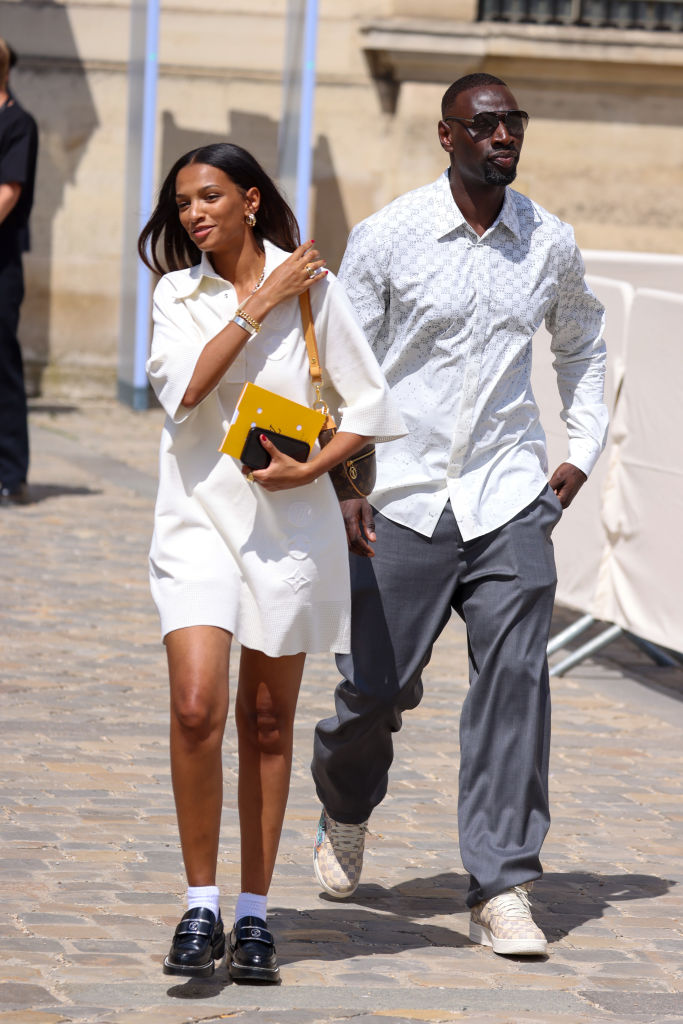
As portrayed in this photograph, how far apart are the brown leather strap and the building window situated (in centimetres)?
1344

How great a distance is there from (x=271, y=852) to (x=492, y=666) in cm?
69

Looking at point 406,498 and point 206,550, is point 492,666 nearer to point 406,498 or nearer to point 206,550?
point 406,498

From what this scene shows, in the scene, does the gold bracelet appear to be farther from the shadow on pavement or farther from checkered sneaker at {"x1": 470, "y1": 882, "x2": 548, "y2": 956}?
the shadow on pavement

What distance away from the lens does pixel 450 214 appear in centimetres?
432

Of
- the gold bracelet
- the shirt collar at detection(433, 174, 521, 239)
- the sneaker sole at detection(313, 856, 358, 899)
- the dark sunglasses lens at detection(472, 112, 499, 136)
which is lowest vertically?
the sneaker sole at detection(313, 856, 358, 899)

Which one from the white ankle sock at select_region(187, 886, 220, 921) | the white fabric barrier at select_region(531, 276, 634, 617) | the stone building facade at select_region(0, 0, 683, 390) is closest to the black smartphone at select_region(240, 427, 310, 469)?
the white ankle sock at select_region(187, 886, 220, 921)

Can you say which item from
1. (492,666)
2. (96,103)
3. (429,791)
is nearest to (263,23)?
(96,103)

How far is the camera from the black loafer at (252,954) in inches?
153

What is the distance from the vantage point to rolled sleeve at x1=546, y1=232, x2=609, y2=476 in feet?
14.9

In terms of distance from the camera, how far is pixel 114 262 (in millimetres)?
17094

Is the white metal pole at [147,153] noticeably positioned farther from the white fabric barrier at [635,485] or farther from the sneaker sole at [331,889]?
the sneaker sole at [331,889]

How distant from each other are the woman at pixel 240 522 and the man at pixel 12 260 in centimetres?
632

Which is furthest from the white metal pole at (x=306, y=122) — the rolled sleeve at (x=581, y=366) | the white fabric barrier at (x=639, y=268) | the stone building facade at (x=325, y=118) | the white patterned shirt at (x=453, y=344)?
the white patterned shirt at (x=453, y=344)

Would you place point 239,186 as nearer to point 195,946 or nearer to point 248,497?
point 248,497
